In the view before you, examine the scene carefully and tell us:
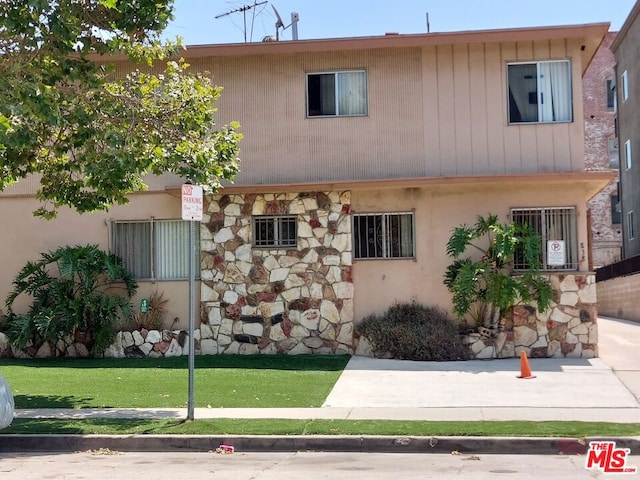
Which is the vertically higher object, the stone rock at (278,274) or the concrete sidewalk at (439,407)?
the stone rock at (278,274)

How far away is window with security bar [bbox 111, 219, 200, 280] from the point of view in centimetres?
1784

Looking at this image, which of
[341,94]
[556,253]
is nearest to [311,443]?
[556,253]

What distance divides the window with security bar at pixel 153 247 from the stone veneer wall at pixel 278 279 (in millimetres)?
649

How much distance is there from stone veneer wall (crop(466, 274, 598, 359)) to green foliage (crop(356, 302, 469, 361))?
0.46 m

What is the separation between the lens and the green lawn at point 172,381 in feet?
40.4

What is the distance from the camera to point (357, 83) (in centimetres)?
1762

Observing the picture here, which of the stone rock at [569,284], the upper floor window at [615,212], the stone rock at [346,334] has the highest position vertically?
the upper floor window at [615,212]

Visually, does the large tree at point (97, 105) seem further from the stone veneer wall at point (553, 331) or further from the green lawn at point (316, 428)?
the stone veneer wall at point (553, 331)

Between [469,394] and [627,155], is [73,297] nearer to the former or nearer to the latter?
[469,394]

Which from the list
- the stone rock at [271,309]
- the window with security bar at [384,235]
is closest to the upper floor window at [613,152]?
the window with security bar at [384,235]

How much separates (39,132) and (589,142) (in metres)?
33.2

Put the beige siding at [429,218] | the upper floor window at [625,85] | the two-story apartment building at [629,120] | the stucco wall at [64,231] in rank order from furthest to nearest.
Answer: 1. the upper floor window at [625,85]
2. the two-story apartment building at [629,120]
3. the stucco wall at [64,231]
4. the beige siding at [429,218]

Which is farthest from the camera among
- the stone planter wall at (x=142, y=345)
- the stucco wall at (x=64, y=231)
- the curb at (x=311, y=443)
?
the stucco wall at (x=64, y=231)
